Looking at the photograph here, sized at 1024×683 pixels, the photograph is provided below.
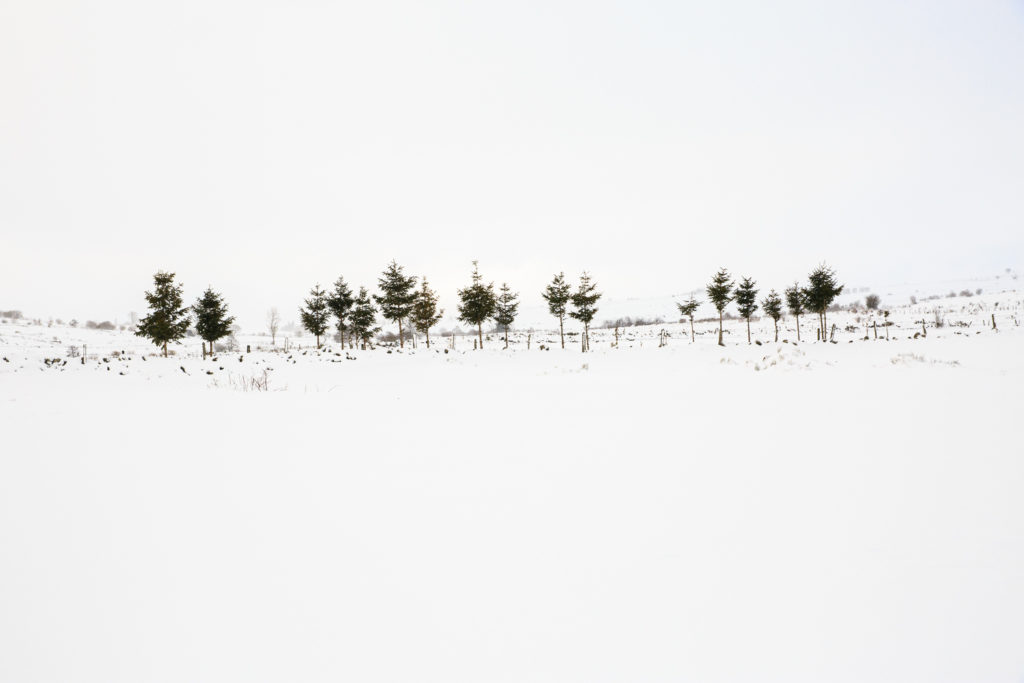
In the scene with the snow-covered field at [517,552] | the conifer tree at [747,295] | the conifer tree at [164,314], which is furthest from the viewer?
the conifer tree at [747,295]

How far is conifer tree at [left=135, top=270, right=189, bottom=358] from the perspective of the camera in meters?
27.5

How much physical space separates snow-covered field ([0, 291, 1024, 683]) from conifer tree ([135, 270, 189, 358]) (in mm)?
28512

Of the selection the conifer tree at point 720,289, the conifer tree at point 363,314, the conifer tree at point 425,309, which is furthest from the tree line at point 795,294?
the conifer tree at point 363,314

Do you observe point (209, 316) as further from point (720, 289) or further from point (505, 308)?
point (720, 289)

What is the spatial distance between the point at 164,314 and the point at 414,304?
17934mm

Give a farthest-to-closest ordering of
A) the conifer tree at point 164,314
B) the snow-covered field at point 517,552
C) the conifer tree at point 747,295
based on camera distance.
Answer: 1. the conifer tree at point 747,295
2. the conifer tree at point 164,314
3. the snow-covered field at point 517,552

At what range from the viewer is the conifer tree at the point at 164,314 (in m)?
27.5

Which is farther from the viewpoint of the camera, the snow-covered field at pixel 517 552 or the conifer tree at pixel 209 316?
the conifer tree at pixel 209 316

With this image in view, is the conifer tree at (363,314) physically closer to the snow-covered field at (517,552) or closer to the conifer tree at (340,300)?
the conifer tree at (340,300)

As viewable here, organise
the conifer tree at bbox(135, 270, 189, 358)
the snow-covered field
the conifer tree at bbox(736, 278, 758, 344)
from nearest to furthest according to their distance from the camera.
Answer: the snow-covered field, the conifer tree at bbox(135, 270, 189, 358), the conifer tree at bbox(736, 278, 758, 344)

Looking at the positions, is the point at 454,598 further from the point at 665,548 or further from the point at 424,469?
the point at 424,469

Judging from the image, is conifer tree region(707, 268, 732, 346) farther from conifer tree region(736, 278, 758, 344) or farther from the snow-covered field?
the snow-covered field

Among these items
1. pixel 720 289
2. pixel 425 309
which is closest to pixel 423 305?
pixel 425 309

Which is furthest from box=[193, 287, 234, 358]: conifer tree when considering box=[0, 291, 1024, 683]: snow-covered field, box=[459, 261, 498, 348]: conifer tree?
box=[0, 291, 1024, 683]: snow-covered field
